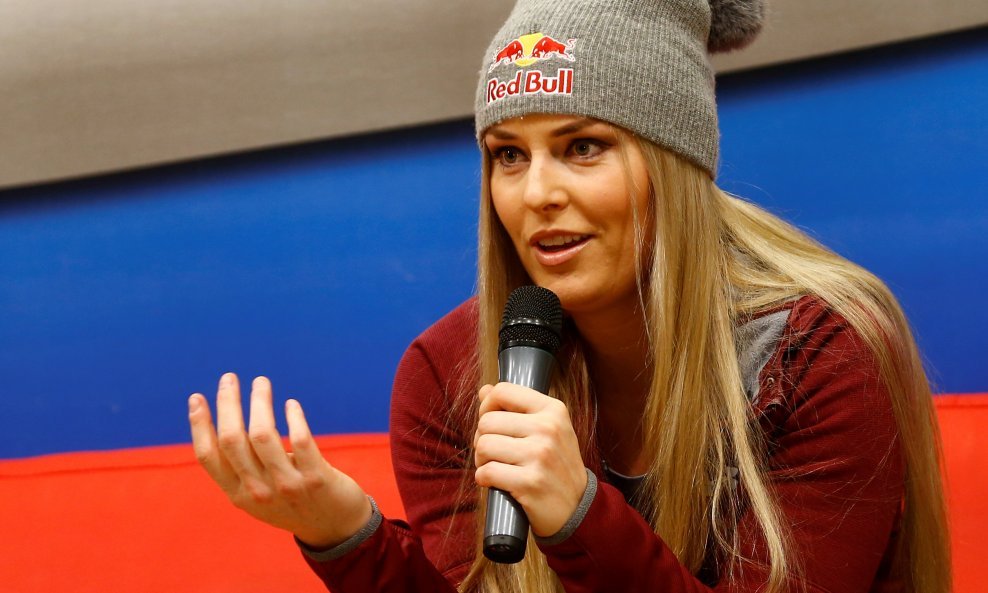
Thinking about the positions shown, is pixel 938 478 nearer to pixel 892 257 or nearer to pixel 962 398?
pixel 962 398

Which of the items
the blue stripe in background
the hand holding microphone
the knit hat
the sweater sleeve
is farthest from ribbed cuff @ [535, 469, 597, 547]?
the blue stripe in background

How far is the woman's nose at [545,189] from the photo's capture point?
894mm

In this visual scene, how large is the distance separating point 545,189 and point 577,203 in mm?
33

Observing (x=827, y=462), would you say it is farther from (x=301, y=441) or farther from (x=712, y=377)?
(x=301, y=441)

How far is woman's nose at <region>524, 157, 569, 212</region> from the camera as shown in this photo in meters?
0.89

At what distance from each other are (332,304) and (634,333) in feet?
2.17

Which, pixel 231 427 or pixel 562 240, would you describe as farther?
pixel 562 240

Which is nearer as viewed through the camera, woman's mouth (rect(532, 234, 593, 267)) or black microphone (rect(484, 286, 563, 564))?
black microphone (rect(484, 286, 563, 564))

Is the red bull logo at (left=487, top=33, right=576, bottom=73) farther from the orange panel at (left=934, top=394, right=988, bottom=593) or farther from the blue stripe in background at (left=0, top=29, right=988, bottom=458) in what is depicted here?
the orange panel at (left=934, top=394, right=988, bottom=593)

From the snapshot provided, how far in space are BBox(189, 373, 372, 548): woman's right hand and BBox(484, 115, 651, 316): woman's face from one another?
0.90 feet

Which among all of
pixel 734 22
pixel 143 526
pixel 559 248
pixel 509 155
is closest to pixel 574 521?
pixel 559 248

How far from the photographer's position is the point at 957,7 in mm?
1283

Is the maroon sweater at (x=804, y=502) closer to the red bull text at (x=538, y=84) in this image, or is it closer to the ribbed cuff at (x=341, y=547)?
the ribbed cuff at (x=341, y=547)

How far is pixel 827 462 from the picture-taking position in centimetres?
85
